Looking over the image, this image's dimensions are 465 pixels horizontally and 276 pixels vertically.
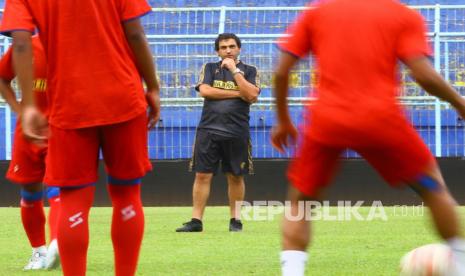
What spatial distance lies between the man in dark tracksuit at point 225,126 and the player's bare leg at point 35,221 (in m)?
3.91

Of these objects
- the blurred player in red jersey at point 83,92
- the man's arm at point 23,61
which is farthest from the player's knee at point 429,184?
the man's arm at point 23,61

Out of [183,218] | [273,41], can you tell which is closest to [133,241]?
[183,218]

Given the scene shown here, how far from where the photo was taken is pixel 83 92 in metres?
5.29

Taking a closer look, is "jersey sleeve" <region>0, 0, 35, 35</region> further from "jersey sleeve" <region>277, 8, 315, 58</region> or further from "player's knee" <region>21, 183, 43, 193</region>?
"player's knee" <region>21, 183, 43, 193</region>

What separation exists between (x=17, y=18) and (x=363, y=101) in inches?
63.3

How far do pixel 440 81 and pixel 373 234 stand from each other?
604 cm

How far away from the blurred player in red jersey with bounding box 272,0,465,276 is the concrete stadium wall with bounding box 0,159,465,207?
11.2 m

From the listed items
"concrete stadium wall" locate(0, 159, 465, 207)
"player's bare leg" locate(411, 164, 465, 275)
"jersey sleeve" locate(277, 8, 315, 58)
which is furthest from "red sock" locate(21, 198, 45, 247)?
"concrete stadium wall" locate(0, 159, 465, 207)

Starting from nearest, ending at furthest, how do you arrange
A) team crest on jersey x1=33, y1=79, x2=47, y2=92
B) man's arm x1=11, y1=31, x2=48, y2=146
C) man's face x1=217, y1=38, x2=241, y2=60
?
man's arm x1=11, y1=31, x2=48, y2=146
team crest on jersey x1=33, y1=79, x2=47, y2=92
man's face x1=217, y1=38, x2=241, y2=60

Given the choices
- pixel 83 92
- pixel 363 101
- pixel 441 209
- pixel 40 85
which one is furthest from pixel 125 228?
pixel 40 85

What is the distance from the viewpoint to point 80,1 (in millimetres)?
5258

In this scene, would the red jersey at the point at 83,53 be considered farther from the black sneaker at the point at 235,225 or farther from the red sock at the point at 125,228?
the black sneaker at the point at 235,225

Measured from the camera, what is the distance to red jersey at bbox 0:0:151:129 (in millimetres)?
5266

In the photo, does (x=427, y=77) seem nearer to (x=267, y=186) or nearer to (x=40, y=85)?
(x=40, y=85)
